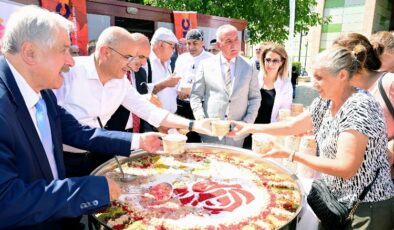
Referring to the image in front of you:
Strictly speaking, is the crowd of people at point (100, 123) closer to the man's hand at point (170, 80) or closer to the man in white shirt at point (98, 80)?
the man in white shirt at point (98, 80)

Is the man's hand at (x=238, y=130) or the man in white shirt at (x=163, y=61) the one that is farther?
the man in white shirt at (x=163, y=61)

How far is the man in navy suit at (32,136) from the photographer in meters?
1.15

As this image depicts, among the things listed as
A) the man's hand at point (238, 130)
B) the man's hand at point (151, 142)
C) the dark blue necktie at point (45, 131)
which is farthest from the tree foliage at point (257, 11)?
the dark blue necktie at point (45, 131)

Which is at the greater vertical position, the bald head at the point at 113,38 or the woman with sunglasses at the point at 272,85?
the bald head at the point at 113,38

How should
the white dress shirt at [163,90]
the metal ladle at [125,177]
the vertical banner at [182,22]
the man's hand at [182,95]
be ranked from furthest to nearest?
the vertical banner at [182,22], the man's hand at [182,95], the white dress shirt at [163,90], the metal ladle at [125,177]

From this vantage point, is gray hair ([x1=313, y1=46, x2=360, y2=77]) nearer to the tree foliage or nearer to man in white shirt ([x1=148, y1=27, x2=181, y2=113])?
man in white shirt ([x1=148, y1=27, x2=181, y2=113])

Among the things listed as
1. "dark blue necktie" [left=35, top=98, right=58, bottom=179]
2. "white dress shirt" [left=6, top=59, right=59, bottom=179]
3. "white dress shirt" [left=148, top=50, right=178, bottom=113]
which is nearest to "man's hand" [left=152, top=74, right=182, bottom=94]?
"white dress shirt" [left=148, top=50, right=178, bottom=113]

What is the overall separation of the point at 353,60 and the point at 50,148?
1.83 meters

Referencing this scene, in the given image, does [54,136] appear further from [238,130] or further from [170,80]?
[170,80]

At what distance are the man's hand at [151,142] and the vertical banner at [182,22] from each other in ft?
27.8

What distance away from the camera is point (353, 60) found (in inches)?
70.5

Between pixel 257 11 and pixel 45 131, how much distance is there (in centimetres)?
1449

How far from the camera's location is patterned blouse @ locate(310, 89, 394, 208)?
165 cm

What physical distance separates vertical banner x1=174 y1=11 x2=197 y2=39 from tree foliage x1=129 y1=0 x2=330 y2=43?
3.07 m
